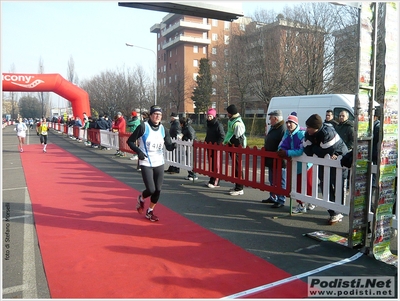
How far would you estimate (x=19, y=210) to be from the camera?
6.66 m

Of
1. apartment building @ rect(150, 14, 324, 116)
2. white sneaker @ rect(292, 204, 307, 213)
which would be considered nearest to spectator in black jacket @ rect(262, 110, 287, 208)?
white sneaker @ rect(292, 204, 307, 213)

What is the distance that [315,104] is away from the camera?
13891 mm

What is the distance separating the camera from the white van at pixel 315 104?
12.7 m

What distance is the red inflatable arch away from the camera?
23719 mm

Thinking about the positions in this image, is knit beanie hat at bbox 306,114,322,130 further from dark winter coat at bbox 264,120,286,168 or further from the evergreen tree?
the evergreen tree

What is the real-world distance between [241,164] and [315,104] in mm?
7763

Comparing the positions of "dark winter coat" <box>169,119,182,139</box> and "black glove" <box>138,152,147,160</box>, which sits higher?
"dark winter coat" <box>169,119,182,139</box>

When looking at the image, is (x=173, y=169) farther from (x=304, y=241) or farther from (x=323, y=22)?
(x=323, y=22)

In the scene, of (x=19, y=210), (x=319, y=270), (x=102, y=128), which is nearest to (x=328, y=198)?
(x=319, y=270)

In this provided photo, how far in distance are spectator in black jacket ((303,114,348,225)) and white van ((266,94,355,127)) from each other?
→ 7.47 m

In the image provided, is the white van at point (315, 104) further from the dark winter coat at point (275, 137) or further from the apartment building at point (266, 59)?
the apartment building at point (266, 59)

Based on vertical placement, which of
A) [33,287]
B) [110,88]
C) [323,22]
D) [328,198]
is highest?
[323,22]

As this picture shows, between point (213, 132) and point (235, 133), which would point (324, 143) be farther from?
point (213, 132)

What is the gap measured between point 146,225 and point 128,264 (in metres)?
1.52
